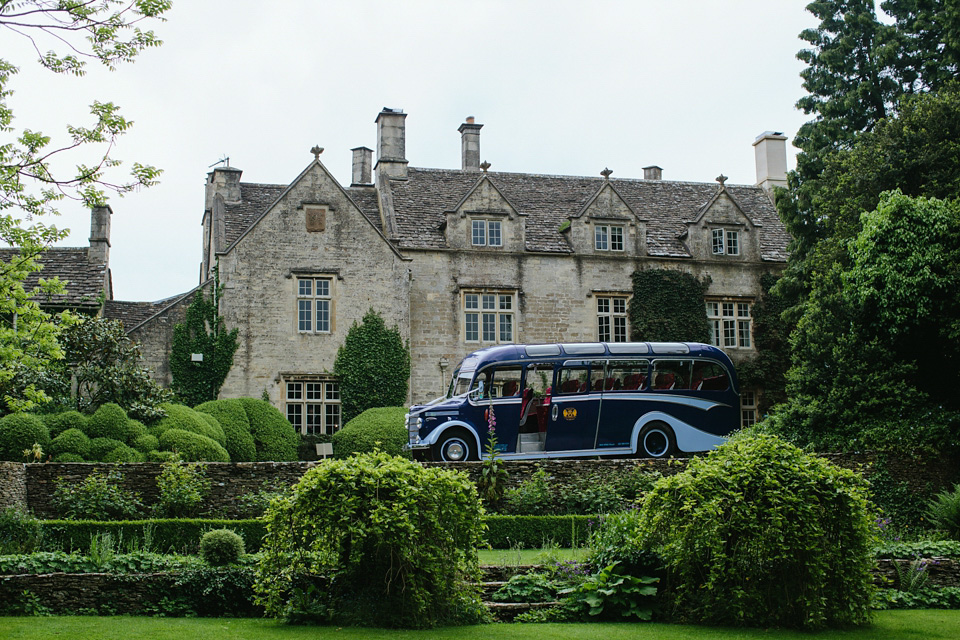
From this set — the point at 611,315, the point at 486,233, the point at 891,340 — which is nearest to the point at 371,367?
the point at 486,233

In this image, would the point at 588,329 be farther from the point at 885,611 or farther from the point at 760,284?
the point at 885,611

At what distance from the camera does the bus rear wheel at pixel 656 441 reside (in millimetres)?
26141

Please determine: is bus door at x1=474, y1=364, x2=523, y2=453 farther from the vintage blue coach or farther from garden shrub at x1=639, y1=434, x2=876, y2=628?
garden shrub at x1=639, y1=434, x2=876, y2=628

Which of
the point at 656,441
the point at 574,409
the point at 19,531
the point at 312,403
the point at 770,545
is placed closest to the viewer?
the point at 770,545

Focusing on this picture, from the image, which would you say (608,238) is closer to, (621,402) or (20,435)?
(621,402)

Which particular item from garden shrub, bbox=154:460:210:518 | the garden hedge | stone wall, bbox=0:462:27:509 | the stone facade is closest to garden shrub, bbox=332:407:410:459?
the stone facade

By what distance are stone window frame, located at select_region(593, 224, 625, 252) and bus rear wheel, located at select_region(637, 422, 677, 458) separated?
1066 cm

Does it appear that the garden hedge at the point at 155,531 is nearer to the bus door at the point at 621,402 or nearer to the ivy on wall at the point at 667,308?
the bus door at the point at 621,402

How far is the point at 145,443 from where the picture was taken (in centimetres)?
2342

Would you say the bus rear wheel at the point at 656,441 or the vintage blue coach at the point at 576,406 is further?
the bus rear wheel at the point at 656,441

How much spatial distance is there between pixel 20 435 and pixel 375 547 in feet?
43.2

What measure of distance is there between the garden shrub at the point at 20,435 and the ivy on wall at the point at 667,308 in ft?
65.5

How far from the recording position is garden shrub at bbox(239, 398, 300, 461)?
28812 millimetres

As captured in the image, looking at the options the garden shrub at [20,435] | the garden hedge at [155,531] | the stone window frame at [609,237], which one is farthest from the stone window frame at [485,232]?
the garden hedge at [155,531]
